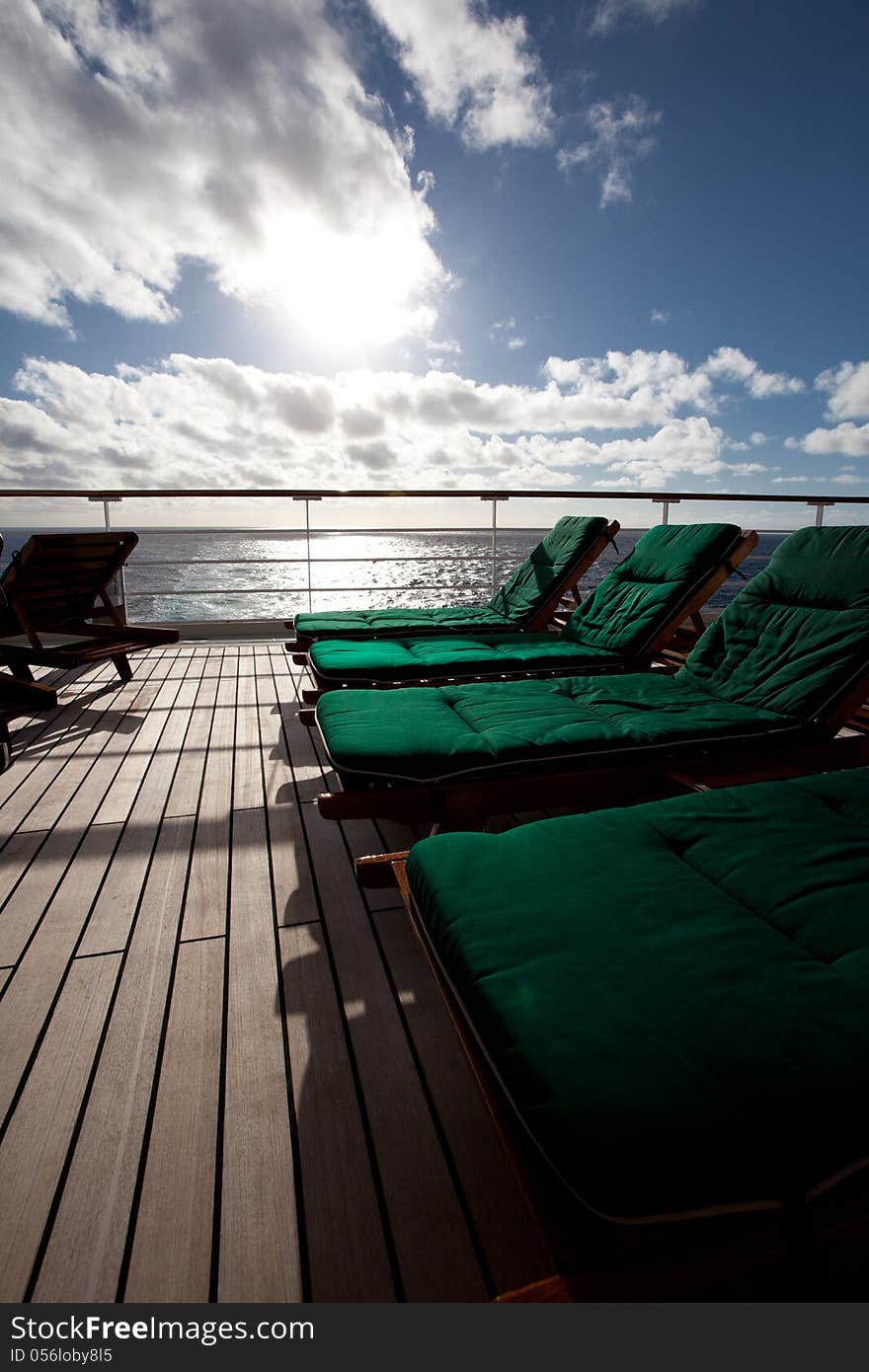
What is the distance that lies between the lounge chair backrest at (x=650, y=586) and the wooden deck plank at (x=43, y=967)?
2.02 meters

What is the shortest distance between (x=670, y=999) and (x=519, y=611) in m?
2.81

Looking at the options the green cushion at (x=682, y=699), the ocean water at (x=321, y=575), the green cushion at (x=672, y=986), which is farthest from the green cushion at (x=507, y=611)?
the ocean water at (x=321, y=575)

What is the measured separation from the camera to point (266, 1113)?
974 millimetres

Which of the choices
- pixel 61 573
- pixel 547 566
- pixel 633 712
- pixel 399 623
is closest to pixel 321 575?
pixel 61 573

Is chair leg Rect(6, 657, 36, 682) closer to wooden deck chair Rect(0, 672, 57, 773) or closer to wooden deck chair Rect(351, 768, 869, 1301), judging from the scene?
wooden deck chair Rect(0, 672, 57, 773)

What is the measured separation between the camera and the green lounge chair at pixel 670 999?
1.76 feet

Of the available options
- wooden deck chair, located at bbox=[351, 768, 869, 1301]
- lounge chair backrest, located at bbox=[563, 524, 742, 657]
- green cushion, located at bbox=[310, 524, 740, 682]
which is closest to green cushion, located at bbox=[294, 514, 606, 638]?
green cushion, located at bbox=[310, 524, 740, 682]

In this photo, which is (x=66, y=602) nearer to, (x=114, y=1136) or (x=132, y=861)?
(x=132, y=861)

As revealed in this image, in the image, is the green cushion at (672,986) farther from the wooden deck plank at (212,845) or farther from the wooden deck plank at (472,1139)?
the wooden deck plank at (212,845)

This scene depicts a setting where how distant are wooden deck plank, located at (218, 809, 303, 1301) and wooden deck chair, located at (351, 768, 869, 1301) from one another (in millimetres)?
349
